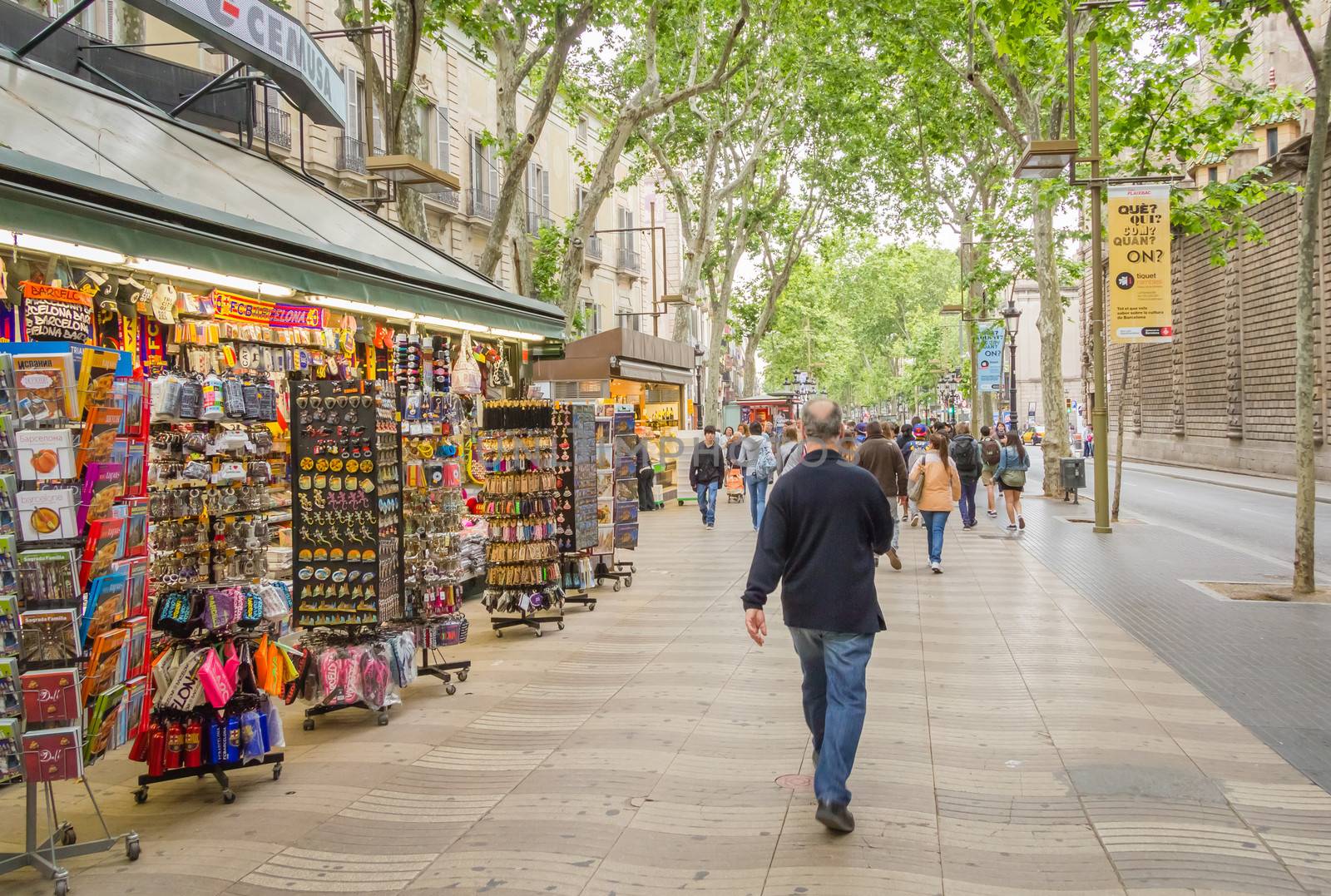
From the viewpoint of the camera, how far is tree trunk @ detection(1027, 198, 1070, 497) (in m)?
23.5

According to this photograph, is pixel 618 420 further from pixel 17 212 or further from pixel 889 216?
pixel 889 216

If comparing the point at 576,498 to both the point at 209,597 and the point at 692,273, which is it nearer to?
the point at 209,597

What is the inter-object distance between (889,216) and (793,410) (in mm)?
10801

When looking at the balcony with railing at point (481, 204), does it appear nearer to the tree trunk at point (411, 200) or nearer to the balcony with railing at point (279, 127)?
the balcony with railing at point (279, 127)

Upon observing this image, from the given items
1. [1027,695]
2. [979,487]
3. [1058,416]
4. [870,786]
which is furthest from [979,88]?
→ [870,786]

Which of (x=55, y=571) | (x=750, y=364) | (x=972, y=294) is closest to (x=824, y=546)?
(x=55, y=571)

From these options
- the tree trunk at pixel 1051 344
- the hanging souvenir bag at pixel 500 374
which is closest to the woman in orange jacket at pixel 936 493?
the hanging souvenir bag at pixel 500 374

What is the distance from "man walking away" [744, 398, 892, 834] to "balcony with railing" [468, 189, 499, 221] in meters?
22.2

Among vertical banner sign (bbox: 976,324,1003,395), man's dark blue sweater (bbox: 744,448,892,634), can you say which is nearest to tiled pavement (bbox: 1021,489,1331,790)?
man's dark blue sweater (bbox: 744,448,892,634)

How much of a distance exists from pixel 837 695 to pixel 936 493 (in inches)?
340

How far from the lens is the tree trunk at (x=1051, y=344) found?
76.9 ft

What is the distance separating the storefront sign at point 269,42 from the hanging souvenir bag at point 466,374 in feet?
9.58

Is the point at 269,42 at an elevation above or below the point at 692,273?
below

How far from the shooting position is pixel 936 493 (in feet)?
43.1
